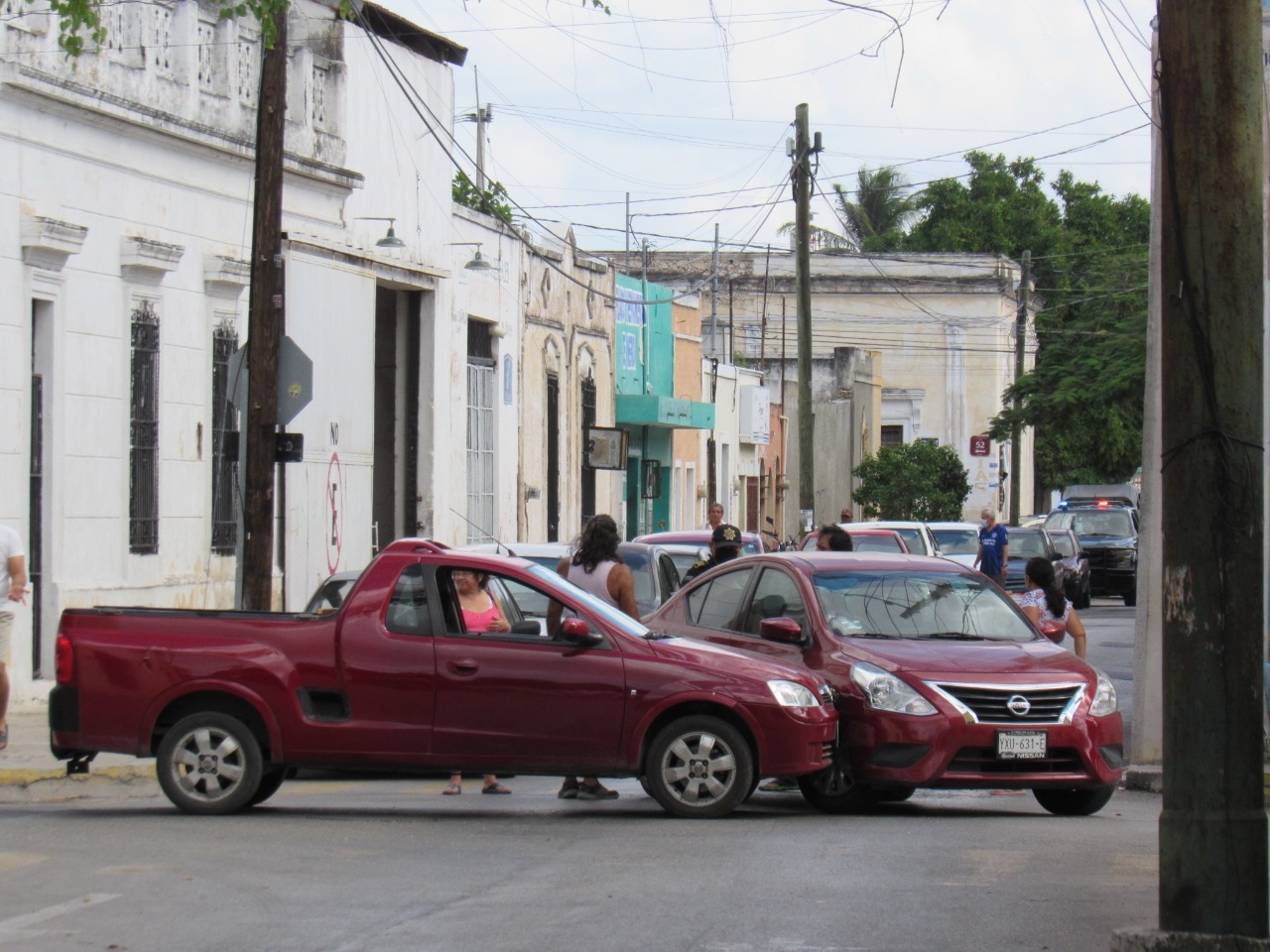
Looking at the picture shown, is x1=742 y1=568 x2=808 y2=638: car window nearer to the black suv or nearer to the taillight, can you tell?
the taillight

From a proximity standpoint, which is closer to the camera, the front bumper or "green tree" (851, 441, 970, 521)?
the front bumper

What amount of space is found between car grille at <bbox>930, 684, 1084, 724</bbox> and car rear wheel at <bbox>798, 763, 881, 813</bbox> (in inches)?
36.2

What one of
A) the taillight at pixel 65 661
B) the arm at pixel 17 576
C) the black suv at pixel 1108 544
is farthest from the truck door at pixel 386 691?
the black suv at pixel 1108 544

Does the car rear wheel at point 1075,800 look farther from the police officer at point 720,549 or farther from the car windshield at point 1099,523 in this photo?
the car windshield at point 1099,523

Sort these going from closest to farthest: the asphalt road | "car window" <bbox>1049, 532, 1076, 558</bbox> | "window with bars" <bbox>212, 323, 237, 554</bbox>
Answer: the asphalt road → "window with bars" <bbox>212, 323, 237, 554</bbox> → "car window" <bbox>1049, 532, 1076, 558</bbox>

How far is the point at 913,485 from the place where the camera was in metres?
49.4

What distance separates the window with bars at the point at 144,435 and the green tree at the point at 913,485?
106 feet

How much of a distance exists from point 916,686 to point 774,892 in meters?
2.98

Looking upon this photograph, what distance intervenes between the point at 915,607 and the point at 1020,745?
1419 mm

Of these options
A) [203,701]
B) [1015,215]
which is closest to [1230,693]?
[203,701]

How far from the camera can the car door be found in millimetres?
10930

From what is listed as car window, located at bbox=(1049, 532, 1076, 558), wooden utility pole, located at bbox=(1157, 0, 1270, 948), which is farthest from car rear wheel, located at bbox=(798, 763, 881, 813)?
car window, located at bbox=(1049, 532, 1076, 558)

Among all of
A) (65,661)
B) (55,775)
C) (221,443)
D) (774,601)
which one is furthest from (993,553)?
(65,661)

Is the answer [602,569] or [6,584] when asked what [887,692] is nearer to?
[602,569]
